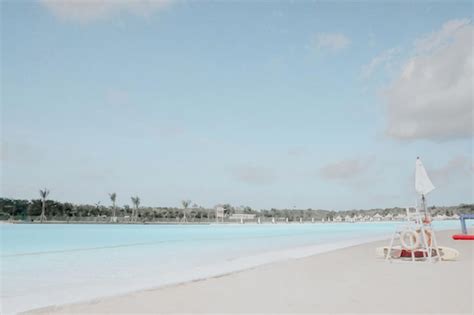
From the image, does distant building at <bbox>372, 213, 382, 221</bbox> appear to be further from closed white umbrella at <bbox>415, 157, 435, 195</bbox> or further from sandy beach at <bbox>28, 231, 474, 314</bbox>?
sandy beach at <bbox>28, 231, 474, 314</bbox>

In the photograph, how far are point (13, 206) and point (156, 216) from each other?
75.5 ft

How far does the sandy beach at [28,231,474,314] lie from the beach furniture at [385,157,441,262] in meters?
1.04

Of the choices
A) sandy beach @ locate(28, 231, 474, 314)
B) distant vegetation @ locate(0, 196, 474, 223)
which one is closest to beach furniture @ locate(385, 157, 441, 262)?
sandy beach @ locate(28, 231, 474, 314)

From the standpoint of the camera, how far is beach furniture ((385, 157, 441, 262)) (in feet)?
24.3

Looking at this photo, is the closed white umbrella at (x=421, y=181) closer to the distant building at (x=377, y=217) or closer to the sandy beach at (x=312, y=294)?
the sandy beach at (x=312, y=294)

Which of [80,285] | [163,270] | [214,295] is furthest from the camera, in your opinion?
[163,270]

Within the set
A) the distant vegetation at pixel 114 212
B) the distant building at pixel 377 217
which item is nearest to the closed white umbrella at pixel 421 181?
the distant vegetation at pixel 114 212

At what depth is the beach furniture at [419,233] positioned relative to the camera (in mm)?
7422

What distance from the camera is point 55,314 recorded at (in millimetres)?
3783

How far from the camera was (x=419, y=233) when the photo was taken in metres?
7.80

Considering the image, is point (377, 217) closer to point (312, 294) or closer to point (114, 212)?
point (114, 212)

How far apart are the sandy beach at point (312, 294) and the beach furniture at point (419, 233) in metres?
1.04

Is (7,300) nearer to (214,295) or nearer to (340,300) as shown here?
(214,295)

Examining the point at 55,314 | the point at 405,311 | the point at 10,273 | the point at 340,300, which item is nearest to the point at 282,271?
the point at 340,300
